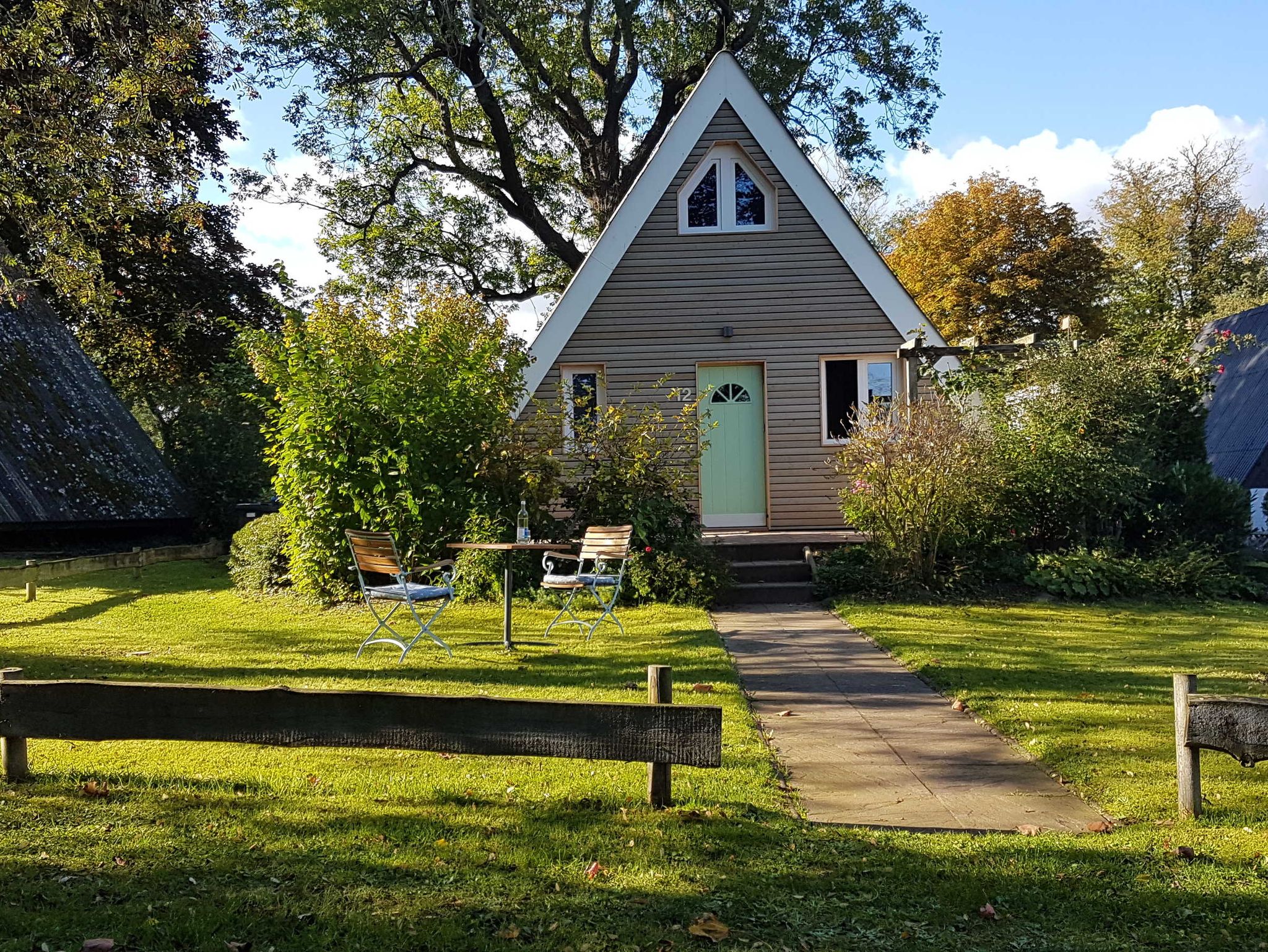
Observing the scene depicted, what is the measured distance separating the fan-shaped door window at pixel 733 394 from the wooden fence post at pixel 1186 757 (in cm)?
1057

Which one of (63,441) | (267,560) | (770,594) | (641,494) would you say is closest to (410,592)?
(641,494)

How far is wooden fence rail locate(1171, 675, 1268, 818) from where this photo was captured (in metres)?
3.99

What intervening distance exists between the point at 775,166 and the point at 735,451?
4.15m

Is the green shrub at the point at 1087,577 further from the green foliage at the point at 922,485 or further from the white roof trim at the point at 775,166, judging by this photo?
the white roof trim at the point at 775,166

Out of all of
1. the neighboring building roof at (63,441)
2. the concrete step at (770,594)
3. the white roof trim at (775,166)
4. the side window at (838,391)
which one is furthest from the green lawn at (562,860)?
the neighboring building roof at (63,441)

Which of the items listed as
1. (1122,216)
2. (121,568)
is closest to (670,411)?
(121,568)

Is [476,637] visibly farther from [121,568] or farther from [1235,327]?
[1235,327]

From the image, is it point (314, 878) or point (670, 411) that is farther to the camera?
point (670, 411)

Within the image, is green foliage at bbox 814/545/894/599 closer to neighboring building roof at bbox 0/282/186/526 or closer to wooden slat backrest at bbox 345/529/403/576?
wooden slat backrest at bbox 345/529/403/576

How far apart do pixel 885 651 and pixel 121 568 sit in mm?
11959

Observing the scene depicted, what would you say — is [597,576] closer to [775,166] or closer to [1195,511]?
[1195,511]

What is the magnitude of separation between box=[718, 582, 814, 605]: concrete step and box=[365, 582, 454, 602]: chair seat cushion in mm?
4055

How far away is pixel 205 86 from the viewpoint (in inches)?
825

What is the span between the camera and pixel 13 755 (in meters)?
4.61
